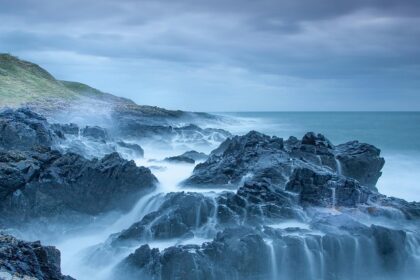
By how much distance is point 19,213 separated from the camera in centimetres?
2128

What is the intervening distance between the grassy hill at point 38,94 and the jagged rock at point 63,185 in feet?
106

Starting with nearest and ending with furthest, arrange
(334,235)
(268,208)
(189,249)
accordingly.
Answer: (189,249) < (334,235) < (268,208)

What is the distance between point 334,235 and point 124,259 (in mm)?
7179

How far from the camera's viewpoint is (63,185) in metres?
22.3

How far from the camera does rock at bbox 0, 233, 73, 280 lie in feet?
30.9

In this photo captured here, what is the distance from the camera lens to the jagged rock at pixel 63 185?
21.4 m

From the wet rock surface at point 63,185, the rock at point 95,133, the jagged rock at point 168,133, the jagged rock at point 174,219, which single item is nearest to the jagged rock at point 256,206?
the jagged rock at point 174,219

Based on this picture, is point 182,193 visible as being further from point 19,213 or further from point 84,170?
point 19,213

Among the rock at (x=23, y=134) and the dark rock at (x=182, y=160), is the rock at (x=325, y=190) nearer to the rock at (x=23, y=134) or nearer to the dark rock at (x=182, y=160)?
the dark rock at (x=182, y=160)

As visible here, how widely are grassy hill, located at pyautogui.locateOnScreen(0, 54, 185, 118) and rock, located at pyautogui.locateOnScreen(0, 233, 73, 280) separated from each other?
44.8 m

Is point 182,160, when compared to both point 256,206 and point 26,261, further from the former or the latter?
point 26,261

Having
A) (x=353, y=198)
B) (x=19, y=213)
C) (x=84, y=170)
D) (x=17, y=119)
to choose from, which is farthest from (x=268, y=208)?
(x=17, y=119)

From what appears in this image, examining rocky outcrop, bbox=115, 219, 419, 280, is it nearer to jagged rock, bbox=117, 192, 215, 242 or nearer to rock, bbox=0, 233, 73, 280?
jagged rock, bbox=117, 192, 215, 242

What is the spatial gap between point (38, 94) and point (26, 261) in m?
57.7
